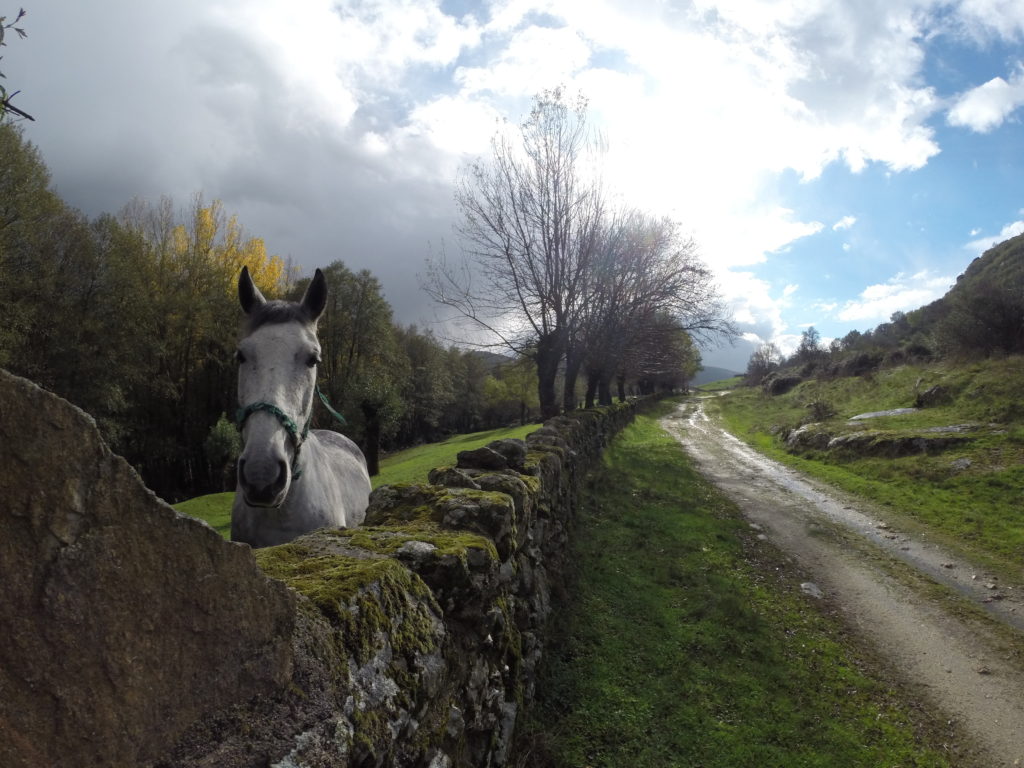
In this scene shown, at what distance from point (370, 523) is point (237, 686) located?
93.1 inches

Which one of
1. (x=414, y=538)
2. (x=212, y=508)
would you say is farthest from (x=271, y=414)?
(x=212, y=508)

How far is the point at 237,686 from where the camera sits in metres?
1.56

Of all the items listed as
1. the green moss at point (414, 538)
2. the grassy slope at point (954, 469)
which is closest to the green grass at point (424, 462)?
the green moss at point (414, 538)

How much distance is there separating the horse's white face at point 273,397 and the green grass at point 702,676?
10.1 ft

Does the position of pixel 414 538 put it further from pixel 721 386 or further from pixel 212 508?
pixel 721 386

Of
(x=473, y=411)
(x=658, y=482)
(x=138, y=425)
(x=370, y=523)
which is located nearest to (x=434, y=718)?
(x=370, y=523)

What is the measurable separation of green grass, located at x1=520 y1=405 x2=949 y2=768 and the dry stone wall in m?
2.62

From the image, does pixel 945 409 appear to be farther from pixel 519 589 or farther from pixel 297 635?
pixel 297 635

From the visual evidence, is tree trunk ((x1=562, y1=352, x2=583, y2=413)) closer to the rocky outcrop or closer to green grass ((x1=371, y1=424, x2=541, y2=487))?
green grass ((x1=371, y1=424, x2=541, y2=487))

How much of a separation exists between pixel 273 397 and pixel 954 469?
1650 centimetres

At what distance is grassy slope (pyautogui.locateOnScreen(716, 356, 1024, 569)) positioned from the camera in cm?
1050

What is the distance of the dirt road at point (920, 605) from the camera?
5.48 metres

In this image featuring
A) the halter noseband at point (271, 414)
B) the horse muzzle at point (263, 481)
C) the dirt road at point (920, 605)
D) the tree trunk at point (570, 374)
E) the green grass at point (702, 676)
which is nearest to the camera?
the horse muzzle at point (263, 481)

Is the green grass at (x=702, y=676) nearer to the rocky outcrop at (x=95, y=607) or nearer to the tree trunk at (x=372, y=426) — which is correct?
the rocky outcrop at (x=95, y=607)
